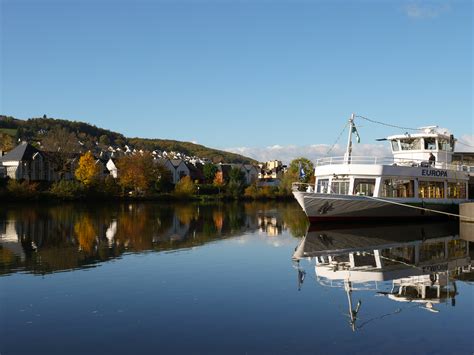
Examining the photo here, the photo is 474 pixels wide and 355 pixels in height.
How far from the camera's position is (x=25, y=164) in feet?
292

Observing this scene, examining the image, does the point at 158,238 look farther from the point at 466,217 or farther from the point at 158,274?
the point at 466,217

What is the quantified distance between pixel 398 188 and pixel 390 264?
18715 mm

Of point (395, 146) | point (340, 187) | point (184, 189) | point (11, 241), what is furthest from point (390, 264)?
point (184, 189)

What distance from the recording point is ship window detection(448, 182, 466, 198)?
4009 cm

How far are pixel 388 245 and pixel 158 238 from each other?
12.6 meters

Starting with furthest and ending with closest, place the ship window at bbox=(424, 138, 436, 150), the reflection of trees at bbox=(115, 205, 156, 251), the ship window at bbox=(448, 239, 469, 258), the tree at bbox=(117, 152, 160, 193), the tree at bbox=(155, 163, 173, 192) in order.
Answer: the tree at bbox=(155, 163, 173, 192) < the tree at bbox=(117, 152, 160, 193) < the ship window at bbox=(424, 138, 436, 150) < the reflection of trees at bbox=(115, 205, 156, 251) < the ship window at bbox=(448, 239, 469, 258)

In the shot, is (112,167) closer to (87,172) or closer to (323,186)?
(87,172)

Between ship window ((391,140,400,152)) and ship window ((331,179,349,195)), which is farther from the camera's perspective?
ship window ((391,140,400,152))

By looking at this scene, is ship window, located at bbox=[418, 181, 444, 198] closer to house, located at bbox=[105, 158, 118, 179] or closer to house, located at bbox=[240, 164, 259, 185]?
house, located at bbox=[105, 158, 118, 179]

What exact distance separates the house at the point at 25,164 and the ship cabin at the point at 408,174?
67.7m

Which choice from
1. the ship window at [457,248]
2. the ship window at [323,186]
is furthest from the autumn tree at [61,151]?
the ship window at [457,248]

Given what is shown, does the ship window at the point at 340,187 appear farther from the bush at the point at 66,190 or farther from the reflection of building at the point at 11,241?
the bush at the point at 66,190

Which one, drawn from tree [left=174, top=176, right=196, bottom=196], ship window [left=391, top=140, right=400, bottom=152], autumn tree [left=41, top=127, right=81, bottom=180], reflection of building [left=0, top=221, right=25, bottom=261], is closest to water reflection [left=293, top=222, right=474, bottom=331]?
ship window [left=391, top=140, right=400, bottom=152]

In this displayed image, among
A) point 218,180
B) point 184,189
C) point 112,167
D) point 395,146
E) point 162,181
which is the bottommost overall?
point 184,189
